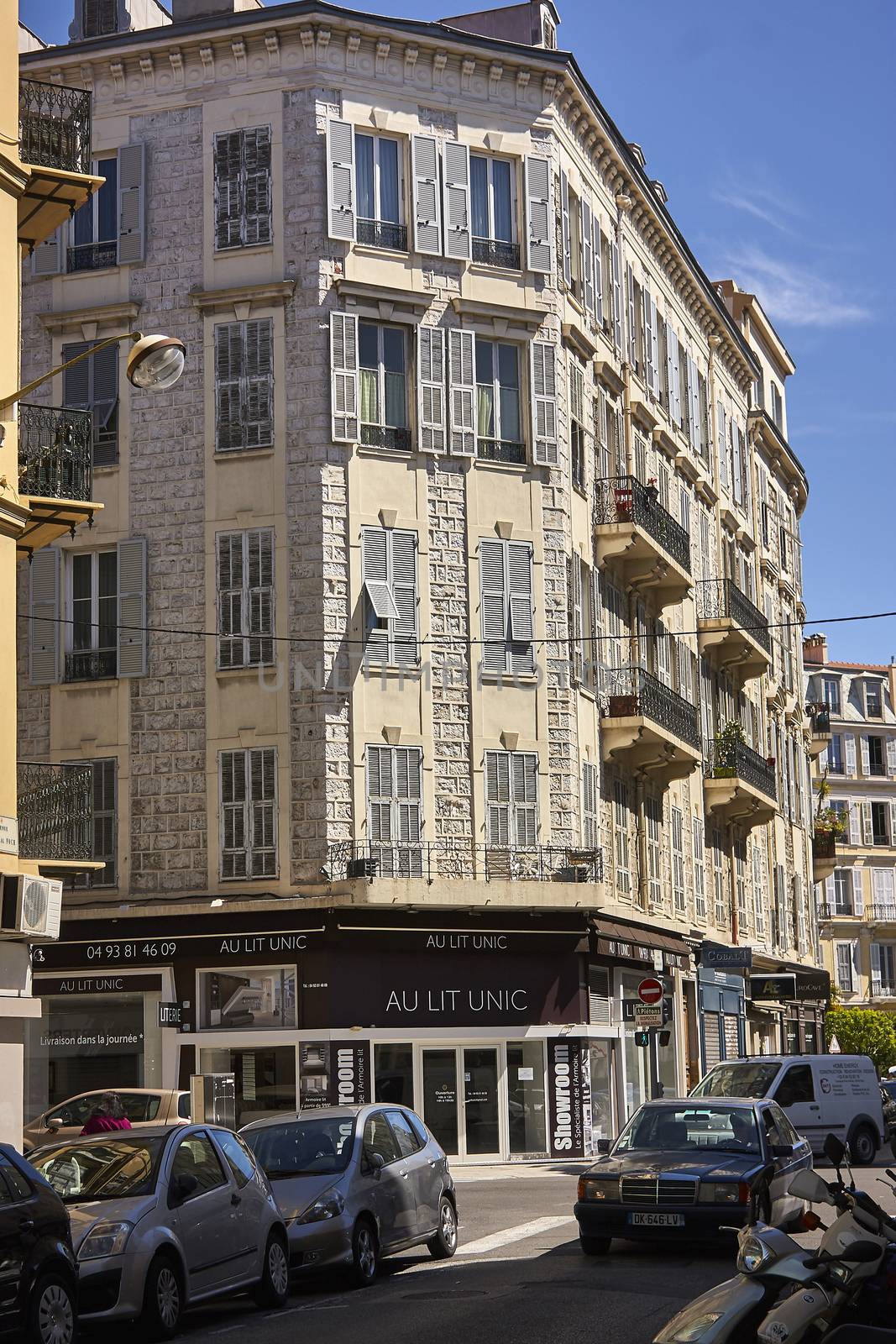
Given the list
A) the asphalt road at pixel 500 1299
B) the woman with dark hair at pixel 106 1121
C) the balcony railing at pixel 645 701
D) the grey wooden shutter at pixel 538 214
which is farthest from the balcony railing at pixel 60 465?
the balcony railing at pixel 645 701

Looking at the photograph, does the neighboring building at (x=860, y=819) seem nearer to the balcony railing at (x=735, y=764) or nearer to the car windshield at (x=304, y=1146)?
the balcony railing at (x=735, y=764)

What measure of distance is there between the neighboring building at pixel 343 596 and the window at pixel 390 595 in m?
0.05

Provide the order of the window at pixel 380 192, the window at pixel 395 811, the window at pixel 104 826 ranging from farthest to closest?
the window at pixel 380 192 → the window at pixel 104 826 → the window at pixel 395 811

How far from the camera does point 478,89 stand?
117 feet

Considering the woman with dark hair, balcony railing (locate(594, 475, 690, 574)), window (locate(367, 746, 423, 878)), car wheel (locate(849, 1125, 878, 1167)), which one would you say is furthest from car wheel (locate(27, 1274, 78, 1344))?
balcony railing (locate(594, 475, 690, 574))

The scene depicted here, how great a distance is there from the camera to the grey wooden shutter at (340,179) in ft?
111

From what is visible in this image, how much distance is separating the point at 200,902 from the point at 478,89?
15.9 m

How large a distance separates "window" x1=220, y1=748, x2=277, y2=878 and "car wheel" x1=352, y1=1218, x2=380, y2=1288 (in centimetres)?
1657

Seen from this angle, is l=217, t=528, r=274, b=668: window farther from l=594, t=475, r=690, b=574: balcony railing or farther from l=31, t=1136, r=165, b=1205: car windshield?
l=31, t=1136, r=165, b=1205: car windshield

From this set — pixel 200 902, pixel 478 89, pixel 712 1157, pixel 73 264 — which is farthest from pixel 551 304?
pixel 712 1157

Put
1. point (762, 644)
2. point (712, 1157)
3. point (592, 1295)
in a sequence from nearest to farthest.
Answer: point (592, 1295)
point (712, 1157)
point (762, 644)

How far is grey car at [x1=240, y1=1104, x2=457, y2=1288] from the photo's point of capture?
15.3 meters

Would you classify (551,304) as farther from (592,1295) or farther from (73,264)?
(592,1295)

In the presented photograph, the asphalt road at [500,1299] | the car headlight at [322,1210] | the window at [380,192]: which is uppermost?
the window at [380,192]
